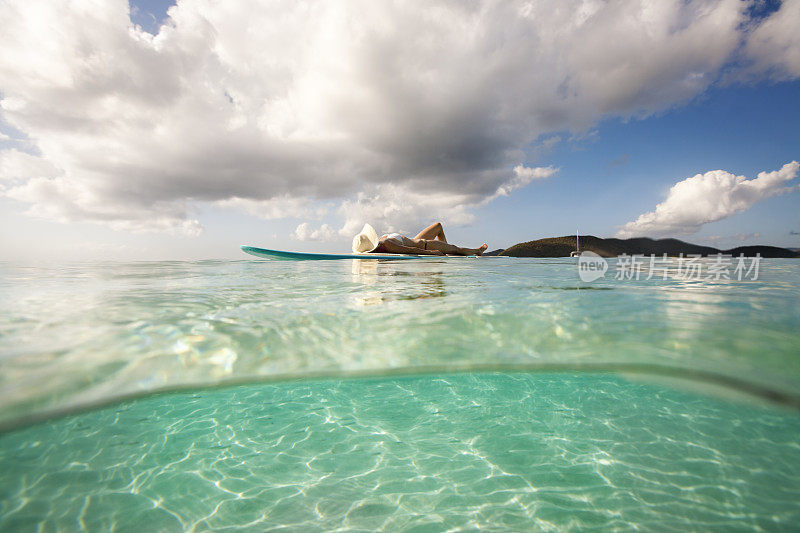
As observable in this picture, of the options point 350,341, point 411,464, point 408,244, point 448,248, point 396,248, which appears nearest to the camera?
point 411,464

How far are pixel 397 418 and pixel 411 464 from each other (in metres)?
0.72

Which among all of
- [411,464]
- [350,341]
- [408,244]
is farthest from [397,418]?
[408,244]

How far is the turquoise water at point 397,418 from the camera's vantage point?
85.4 inches

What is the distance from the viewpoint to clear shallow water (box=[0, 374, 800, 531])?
210cm

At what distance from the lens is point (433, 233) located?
6512cm

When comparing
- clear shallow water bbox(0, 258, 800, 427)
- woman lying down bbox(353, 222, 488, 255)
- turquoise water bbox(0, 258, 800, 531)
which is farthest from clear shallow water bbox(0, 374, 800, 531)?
woman lying down bbox(353, 222, 488, 255)

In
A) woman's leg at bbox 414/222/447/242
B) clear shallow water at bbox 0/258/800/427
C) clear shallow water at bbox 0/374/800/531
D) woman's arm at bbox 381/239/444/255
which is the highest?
woman's leg at bbox 414/222/447/242

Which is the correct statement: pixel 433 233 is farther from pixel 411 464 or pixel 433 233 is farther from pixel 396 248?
pixel 411 464

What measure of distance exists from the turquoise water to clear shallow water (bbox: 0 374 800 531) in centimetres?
1

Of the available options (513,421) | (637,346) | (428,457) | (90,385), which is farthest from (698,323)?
(90,385)

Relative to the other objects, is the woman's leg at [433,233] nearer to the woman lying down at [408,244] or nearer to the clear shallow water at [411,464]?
the woman lying down at [408,244]

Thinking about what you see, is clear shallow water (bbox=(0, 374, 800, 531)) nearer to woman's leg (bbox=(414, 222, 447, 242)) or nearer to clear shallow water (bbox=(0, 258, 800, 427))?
clear shallow water (bbox=(0, 258, 800, 427))

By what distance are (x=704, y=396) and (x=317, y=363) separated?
14.6ft

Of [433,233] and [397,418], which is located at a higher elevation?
[433,233]
